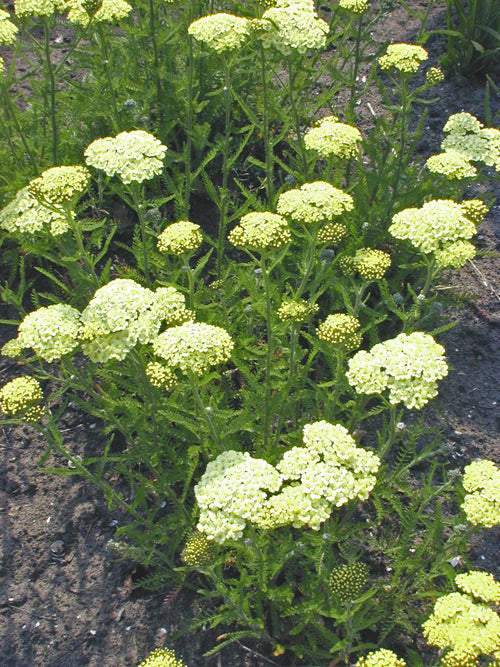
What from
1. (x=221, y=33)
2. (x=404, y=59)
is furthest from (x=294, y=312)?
(x=404, y=59)

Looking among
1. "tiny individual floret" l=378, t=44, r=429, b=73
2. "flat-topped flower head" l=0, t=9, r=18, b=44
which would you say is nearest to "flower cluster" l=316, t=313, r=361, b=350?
"tiny individual floret" l=378, t=44, r=429, b=73

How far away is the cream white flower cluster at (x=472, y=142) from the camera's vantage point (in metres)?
4.44

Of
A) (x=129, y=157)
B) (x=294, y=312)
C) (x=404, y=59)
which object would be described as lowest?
(x=294, y=312)

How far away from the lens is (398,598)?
3.38 m

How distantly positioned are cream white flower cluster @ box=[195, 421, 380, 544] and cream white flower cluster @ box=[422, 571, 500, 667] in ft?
1.93

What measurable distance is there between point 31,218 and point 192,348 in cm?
156

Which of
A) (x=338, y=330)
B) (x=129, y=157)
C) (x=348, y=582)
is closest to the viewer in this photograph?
(x=348, y=582)

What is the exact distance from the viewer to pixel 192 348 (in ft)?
9.73

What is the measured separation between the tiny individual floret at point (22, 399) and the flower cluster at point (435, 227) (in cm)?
231

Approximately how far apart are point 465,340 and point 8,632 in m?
3.82

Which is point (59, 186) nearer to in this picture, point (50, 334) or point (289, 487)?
point (50, 334)

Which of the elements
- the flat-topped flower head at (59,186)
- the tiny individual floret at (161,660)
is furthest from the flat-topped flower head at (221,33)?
the tiny individual floret at (161,660)

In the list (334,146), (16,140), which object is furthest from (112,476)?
(16,140)

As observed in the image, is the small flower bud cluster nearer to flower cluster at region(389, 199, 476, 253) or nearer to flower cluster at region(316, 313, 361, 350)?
flower cluster at region(316, 313, 361, 350)
